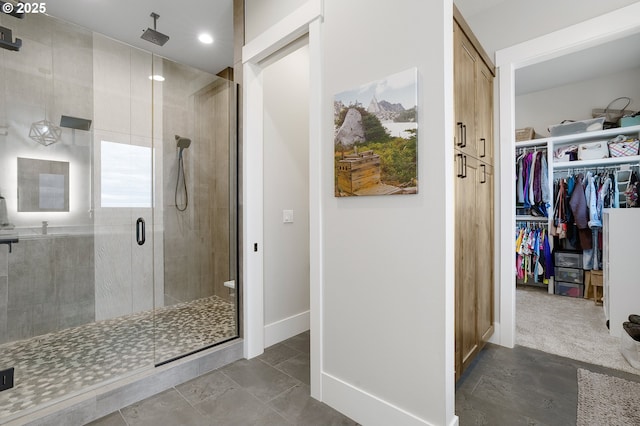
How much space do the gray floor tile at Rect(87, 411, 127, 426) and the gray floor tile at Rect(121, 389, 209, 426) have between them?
2 centimetres

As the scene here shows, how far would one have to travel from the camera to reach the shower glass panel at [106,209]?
2.10 m

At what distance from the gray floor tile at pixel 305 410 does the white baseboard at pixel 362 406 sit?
45 millimetres

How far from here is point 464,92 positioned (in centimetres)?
206

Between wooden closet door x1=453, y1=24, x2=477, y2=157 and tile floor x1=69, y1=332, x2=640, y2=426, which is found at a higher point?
wooden closet door x1=453, y1=24, x2=477, y2=157

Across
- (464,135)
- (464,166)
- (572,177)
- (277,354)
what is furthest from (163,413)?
(572,177)

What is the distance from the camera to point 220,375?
221 cm

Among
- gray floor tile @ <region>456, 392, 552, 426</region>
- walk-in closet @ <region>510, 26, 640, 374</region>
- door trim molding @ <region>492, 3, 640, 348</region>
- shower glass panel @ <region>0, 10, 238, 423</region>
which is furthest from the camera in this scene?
walk-in closet @ <region>510, 26, 640, 374</region>

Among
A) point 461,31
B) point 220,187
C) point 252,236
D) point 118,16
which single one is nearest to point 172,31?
point 118,16

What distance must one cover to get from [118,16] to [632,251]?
5.37m

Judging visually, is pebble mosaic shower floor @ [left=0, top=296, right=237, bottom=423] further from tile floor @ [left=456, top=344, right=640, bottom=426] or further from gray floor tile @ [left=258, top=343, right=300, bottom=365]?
tile floor @ [left=456, top=344, right=640, bottom=426]

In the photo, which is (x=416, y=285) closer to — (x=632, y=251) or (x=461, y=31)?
(x=461, y=31)

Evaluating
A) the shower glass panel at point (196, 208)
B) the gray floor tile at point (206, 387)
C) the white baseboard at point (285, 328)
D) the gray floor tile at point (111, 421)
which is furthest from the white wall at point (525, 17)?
the gray floor tile at point (111, 421)

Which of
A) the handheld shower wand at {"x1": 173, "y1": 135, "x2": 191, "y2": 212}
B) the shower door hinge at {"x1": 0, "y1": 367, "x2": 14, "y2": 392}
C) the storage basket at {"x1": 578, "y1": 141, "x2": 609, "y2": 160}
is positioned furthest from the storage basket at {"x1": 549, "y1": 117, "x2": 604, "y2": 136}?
the shower door hinge at {"x1": 0, "y1": 367, "x2": 14, "y2": 392}

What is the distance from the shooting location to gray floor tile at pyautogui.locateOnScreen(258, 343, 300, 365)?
2.43 m
